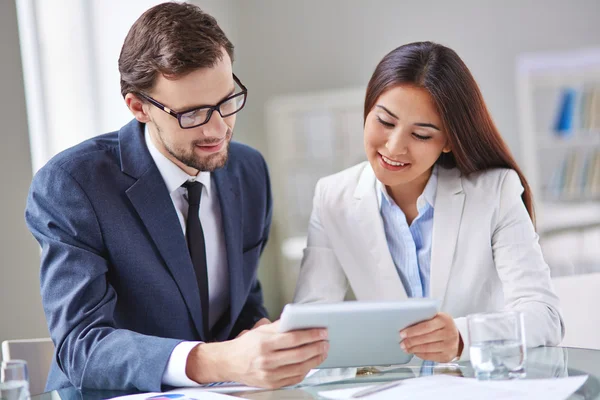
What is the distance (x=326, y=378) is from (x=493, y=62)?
17.8ft

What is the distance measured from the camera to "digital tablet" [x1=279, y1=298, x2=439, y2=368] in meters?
1.33

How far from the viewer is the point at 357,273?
7.01 ft

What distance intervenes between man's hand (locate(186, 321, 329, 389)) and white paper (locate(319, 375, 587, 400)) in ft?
0.23

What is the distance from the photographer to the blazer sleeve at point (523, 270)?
1.80 metres

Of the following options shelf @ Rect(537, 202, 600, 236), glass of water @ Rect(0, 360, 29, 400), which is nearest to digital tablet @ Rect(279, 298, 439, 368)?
glass of water @ Rect(0, 360, 29, 400)

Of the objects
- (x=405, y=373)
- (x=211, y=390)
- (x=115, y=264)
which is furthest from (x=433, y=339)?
(x=115, y=264)

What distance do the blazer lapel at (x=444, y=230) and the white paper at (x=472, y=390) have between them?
2.08 feet

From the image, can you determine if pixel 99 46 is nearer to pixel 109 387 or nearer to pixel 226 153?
pixel 226 153

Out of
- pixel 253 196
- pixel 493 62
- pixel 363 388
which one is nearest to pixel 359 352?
pixel 363 388

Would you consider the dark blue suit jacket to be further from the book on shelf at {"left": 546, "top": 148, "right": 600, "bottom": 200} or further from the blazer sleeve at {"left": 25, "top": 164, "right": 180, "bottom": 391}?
the book on shelf at {"left": 546, "top": 148, "right": 600, "bottom": 200}

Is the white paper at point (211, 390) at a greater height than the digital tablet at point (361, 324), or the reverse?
the digital tablet at point (361, 324)

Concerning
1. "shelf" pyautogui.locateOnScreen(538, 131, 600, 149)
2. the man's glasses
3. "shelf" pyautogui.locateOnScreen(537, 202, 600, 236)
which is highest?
the man's glasses

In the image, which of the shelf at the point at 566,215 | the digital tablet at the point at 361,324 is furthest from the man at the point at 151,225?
the shelf at the point at 566,215

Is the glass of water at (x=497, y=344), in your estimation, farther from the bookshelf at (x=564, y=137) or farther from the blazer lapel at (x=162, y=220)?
the bookshelf at (x=564, y=137)
